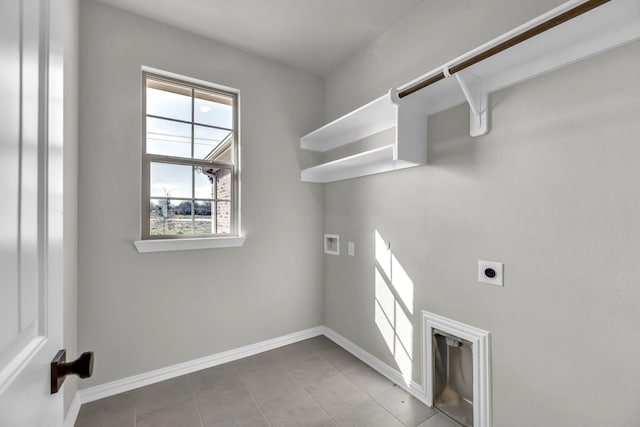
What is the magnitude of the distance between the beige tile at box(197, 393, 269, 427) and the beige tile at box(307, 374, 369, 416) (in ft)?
1.33

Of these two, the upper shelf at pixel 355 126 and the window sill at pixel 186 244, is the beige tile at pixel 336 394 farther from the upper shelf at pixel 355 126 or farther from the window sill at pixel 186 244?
the upper shelf at pixel 355 126

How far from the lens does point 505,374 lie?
1.52 metres

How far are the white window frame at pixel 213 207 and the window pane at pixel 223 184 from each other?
35 millimetres

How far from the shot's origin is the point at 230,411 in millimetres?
1852

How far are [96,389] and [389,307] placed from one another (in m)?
2.17

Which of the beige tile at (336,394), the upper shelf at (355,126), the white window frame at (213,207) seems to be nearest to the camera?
the beige tile at (336,394)

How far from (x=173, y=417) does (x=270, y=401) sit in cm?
61

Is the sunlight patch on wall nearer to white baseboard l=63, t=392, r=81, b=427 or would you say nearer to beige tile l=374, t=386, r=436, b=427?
beige tile l=374, t=386, r=436, b=427

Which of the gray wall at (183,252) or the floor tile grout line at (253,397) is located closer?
the floor tile grout line at (253,397)

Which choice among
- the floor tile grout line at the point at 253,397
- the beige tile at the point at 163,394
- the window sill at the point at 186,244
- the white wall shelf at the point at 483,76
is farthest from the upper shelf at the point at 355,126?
the beige tile at the point at 163,394

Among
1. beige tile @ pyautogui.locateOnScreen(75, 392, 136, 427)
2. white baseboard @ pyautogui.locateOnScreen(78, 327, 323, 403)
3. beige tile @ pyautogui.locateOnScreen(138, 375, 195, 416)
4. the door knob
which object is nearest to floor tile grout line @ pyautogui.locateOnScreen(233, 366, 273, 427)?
white baseboard @ pyautogui.locateOnScreen(78, 327, 323, 403)

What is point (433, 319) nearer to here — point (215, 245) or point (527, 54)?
point (527, 54)

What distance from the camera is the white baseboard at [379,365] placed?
6.48ft

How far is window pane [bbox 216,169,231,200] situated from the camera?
252 cm
